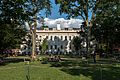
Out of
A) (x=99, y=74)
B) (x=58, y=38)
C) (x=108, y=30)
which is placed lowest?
(x=99, y=74)

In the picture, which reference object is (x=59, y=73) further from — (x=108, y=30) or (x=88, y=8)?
(x=108, y=30)

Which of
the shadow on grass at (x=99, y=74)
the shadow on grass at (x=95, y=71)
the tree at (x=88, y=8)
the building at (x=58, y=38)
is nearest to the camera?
the shadow on grass at (x=99, y=74)

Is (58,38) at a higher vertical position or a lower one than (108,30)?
higher

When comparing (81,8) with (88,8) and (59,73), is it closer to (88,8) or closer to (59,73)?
(88,8)

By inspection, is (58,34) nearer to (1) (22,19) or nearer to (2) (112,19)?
(2) (112,19)

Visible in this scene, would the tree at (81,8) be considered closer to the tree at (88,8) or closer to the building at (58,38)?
the tree at (88,8)

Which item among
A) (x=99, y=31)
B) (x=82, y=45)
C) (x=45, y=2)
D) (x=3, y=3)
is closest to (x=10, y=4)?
(x=3, y=3)

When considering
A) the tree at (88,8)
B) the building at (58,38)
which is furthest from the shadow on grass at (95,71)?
the building at (58,38)

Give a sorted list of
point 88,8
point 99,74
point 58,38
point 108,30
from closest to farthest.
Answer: point 99,74 < point 88,8 < point 108,30 < point 58,38

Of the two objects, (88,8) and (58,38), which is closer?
(88,8)

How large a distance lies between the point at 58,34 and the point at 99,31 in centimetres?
7797

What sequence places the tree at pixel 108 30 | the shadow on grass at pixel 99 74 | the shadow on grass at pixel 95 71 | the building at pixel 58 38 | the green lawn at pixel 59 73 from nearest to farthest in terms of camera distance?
the green lawn at pixel 59 73, the shadow on grass at pixel 99 74, the shadow on grass at pixel 95 71, the tree at pixel 108 30, the building at pixel 58 38

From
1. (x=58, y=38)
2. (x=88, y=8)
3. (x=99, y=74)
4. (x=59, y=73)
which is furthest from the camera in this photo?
(x=58, y=38)

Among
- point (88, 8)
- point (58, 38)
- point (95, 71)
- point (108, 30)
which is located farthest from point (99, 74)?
point (58, 38)
